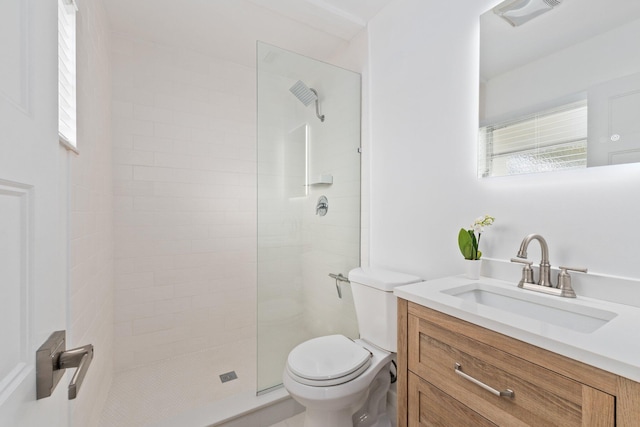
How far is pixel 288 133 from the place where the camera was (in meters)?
1.82

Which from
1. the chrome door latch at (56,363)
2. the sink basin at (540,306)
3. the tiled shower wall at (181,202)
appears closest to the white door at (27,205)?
the chrome door latch at (56,363)

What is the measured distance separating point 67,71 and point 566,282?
2.04 metres

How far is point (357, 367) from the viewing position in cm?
137

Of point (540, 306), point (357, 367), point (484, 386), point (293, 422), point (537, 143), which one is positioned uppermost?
point (537, 143)

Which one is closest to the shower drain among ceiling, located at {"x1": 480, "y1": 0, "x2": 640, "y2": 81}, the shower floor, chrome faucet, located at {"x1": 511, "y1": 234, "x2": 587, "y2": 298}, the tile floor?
the shower floor

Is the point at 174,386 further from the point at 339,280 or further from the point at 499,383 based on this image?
the point at 499,383

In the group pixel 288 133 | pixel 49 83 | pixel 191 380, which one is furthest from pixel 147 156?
pixel 49 83

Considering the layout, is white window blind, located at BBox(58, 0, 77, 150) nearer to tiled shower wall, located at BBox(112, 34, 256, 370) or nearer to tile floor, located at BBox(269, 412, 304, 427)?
tiled shower wall, located at BBox(112, 34, 256, 370)

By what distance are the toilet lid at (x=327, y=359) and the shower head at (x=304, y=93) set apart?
1452mm

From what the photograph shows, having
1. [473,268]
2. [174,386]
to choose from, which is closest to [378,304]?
[473,268]

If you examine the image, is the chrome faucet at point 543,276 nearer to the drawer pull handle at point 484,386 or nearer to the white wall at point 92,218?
the drawer pull handle at point 484,386

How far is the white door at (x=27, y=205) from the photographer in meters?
0.40

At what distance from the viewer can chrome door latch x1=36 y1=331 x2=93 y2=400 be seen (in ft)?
1.58

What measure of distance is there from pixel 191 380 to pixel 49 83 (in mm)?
2091
